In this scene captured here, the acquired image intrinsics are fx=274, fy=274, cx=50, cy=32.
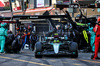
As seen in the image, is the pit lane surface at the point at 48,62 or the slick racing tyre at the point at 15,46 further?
the slick racing tyre at the point at 15,46

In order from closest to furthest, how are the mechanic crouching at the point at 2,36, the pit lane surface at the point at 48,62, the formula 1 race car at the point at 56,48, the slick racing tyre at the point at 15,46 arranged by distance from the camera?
the pit lane surface at the point at 48,62
the formula 1 race car at the point at 56,48
the mechanic crouching at the point at 2,36
the slick racing tyre at the point at 15,46

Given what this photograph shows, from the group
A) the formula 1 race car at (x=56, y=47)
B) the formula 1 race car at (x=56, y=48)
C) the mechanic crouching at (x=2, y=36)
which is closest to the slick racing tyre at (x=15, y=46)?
the mechanic crouching at (x=2, y=36)

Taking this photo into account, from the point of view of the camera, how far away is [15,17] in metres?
13.1

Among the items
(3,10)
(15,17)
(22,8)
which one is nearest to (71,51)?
(15,17)

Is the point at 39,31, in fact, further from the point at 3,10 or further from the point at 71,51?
the point at 71,51

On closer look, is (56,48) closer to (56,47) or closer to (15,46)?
(56,47)

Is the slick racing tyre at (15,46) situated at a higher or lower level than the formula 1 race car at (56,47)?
lower

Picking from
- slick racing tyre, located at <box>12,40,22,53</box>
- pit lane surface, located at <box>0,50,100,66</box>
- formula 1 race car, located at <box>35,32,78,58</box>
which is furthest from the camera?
slick racing tyre, located at <box>12,40,22,53</box>

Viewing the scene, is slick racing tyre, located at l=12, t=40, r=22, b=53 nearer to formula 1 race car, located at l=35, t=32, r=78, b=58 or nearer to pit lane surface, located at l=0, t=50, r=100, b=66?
formula 1 race car, located at l=35, t=32, r=78, b=58

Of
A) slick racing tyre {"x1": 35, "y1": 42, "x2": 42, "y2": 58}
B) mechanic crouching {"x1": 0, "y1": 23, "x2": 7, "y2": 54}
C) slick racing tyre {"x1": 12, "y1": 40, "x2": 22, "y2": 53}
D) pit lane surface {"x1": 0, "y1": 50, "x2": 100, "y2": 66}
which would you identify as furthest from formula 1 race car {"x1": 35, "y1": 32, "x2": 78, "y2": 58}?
slick racing tyre {"x1": 12, "y1": 40, "x2": 22, "y2": 53}

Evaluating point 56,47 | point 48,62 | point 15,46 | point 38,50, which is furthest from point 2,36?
point 48,62

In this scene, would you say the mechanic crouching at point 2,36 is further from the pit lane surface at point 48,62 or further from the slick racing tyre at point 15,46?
the pit lane surface at point 48,62

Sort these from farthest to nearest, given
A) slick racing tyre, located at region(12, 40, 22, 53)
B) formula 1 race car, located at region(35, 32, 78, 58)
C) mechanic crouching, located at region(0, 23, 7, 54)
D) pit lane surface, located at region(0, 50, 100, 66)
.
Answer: slick racing tyre, located at region(12, 40, 22, 53) → mechanic crouching, located at region(0, 23, 7, 54) → formula 1 race car, located at region(35, 32, 78, 58) → pit lane surface, located at region(0, 50, 100, 66)

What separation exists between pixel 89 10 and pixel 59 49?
586 inches
